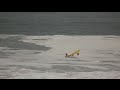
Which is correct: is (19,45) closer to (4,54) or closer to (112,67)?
(4,54)

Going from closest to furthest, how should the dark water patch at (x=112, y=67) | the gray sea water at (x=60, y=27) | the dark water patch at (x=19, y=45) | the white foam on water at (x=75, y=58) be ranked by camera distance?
the white foam on water at (x=75, y=58), the dark water patch at (x=112, y=67), the dark water patch at (x=19, y=45), the gray sea water at (x=60, y=27)

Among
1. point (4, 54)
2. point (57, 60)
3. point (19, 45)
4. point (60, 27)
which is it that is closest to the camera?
point (57, 60)

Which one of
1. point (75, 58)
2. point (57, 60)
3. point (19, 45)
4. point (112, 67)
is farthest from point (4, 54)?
point (112, 67)

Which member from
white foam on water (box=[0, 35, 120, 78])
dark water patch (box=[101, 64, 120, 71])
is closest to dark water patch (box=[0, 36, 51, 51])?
white foam on water (box=[0, 35, 120, 78])

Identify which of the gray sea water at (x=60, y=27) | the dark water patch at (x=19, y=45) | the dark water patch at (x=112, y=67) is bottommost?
the dark water patch at (x=112, y=67)

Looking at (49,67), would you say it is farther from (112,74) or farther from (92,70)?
(112,74)

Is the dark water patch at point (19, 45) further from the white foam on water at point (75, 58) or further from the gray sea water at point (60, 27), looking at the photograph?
the gray sea water at point (60, 27)

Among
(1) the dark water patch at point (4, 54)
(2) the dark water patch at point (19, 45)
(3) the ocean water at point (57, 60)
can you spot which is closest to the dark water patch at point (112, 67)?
(3) the ocean water at point (57, 60)

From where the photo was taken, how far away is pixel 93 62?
3.28m

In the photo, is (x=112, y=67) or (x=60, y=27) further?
(x=60, y=27)

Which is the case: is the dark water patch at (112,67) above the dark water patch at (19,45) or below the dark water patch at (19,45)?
below

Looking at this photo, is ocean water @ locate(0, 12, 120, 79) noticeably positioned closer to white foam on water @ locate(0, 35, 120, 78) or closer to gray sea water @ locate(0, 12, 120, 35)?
white foam on water @ locate(0, 35, 120, 78)

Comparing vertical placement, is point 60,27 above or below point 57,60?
above
